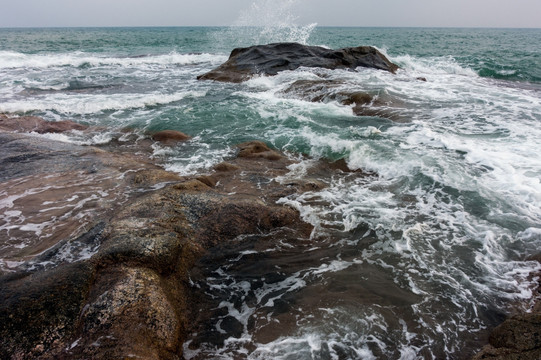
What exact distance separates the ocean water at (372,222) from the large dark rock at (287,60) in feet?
16.2

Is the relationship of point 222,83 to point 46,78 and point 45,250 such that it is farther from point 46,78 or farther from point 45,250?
point 45,250

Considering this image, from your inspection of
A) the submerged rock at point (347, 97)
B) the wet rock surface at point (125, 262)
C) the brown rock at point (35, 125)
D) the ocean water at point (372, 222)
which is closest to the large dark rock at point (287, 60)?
the submerged rock at point (347, 97)

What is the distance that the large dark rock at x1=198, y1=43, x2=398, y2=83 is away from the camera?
1700 centimetres

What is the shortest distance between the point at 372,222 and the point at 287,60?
14598mm

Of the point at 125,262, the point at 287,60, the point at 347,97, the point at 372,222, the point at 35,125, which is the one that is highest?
the point at 287,60

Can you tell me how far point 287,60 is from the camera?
17.6 metres

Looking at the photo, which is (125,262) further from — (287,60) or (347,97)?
(287,60)

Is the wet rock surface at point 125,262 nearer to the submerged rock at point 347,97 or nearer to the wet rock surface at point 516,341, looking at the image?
the wet rock surface at point 516,341

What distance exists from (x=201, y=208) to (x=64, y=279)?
183 centimetres

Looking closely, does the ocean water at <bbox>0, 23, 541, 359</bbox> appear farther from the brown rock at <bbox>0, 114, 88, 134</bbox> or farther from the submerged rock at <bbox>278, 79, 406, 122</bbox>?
the brown rock at <bbox>0, 114, 88, 134</bbox>

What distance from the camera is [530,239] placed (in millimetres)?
4496

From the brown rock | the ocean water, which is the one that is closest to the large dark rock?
the ocean water

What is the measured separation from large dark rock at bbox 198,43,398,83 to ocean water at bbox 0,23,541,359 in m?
4.92

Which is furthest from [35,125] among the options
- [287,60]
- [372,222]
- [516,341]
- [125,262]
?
[287,60]
